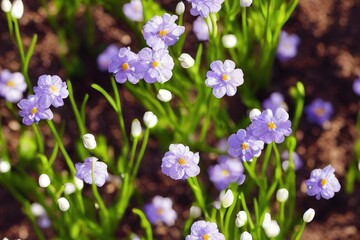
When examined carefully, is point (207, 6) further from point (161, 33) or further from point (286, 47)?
point (286, 47)

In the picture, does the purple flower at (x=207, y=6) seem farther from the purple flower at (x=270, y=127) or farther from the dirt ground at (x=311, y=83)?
the dirt ground at (x=311, y=83)

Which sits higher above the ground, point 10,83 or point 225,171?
point 10,83

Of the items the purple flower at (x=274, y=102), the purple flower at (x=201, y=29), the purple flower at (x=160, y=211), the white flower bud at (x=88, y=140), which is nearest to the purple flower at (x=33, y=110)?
the white flower bud at (x=88, y=140)

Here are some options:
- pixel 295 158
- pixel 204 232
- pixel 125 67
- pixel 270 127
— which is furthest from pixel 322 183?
pixel 125 67

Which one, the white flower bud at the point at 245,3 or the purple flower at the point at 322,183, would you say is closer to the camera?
the purple flower at the point at 322,183

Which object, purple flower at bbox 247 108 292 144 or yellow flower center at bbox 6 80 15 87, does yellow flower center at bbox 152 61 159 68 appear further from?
yellow flower center at bbox 6 80 15 87

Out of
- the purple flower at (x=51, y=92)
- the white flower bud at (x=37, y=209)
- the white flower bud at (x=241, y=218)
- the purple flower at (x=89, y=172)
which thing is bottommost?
the white flower bud at (x=37, y=209)

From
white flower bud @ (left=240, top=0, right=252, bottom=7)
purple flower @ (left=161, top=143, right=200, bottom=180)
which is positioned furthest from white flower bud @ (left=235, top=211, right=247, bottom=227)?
white flower bud @ (left=240, top=0, right=252, bottom=7)
